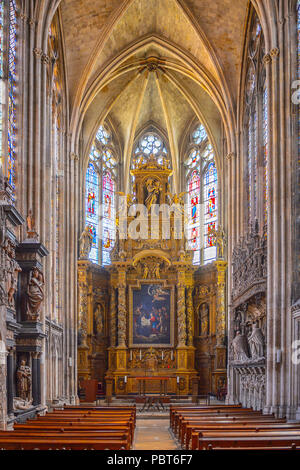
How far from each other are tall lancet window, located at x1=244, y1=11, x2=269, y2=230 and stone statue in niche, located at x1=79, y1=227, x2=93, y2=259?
8.91m

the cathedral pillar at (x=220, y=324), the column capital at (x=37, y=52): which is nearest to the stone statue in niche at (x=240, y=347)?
the cathedral pillar at (x=220, y=324)

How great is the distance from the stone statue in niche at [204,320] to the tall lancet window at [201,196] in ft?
9.57

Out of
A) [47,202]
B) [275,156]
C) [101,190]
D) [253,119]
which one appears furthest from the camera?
[101,190]

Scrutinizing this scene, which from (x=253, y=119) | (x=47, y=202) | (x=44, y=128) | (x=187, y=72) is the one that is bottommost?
(x=47, y=202)

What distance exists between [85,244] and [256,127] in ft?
36.6

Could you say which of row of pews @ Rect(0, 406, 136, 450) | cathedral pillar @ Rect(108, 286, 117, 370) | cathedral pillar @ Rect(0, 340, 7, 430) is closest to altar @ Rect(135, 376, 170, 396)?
cathedral pillar @ Rect(108, 286, 117, 370)

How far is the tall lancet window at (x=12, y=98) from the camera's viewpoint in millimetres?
21234

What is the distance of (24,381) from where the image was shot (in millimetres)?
17859

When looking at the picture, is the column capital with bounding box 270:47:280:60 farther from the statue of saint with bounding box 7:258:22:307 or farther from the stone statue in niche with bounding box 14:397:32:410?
the stone statue in niche with bounding box 14:397:32:410

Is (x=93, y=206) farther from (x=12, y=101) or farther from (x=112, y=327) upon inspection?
(x=12, y=101)
